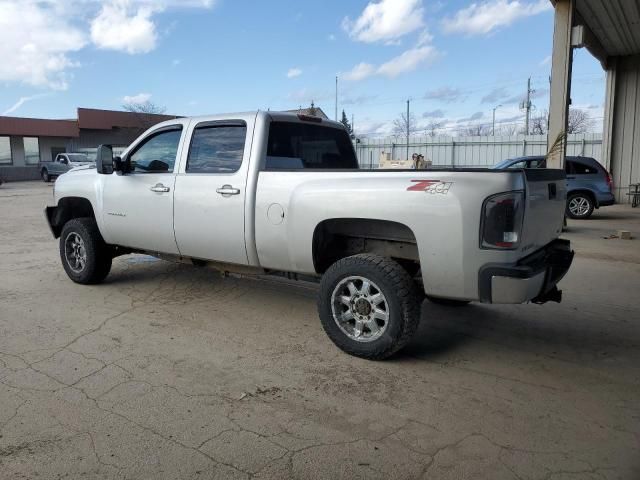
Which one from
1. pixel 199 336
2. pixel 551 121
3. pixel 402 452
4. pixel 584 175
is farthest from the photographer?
pixel 584 175

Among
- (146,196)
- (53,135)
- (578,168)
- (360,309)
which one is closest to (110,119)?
(53,135)

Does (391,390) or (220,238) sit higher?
(220,238)

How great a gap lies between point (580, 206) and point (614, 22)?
14.8 feet

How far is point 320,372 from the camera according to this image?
396cm

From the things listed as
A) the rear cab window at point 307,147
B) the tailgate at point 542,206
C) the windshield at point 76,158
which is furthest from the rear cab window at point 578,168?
the windshield at point 76,158

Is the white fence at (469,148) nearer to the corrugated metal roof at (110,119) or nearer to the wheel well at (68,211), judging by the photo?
the corrugated metal roof at (110,119)

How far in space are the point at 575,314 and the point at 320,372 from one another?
299cm

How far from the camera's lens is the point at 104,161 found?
578 cm

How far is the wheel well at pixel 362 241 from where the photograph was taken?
13.8 ft

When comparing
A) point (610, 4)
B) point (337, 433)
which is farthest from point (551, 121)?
point (337, 433)

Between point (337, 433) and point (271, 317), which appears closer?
point (337, 433)

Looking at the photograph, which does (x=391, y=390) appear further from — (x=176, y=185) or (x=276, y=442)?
(x=176, y=185)

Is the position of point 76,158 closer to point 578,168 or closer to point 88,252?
point 578,168

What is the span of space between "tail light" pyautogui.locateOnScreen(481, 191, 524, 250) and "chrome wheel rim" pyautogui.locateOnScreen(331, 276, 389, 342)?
0.92m
